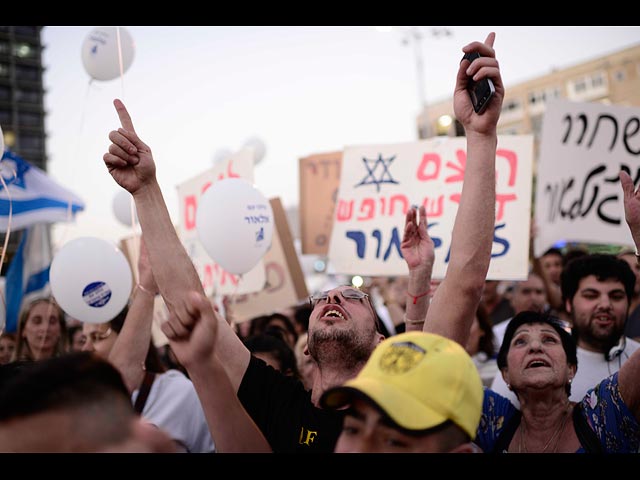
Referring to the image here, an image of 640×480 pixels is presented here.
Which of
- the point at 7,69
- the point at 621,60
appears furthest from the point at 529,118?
the point at 7,69

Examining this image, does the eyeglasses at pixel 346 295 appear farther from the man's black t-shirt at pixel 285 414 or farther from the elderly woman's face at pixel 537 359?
the elderly woman's face at pixel 537 359

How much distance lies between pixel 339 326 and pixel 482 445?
0.71 meters

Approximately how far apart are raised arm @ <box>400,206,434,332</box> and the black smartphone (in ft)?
2.04

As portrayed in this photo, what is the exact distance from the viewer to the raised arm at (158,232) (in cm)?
211

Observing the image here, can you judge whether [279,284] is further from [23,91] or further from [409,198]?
[23,91]

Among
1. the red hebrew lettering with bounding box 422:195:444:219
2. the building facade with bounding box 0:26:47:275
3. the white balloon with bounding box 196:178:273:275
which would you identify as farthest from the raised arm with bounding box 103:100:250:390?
the building facade with bounding box 0:26:47:275

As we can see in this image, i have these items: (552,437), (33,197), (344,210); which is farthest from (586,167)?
(33,197)

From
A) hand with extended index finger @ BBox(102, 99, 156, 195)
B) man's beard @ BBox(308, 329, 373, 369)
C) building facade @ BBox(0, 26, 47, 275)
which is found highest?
building facade @ BBox(0, 26, 47, 275)

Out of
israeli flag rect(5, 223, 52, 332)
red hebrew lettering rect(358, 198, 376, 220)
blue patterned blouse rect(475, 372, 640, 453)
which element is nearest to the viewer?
blue patterned blouse rect(475, 372, 640, 453)

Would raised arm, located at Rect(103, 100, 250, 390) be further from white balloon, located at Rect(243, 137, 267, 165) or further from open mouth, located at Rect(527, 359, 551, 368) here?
white balloon, located at Rect(243, 137, 267, 165)

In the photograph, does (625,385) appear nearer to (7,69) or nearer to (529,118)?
(529,118)

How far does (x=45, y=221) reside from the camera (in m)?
5.61

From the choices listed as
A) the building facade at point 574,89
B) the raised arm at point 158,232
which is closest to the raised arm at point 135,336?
the raised arm at point 158,232

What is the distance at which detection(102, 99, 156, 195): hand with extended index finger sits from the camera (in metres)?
2.18
